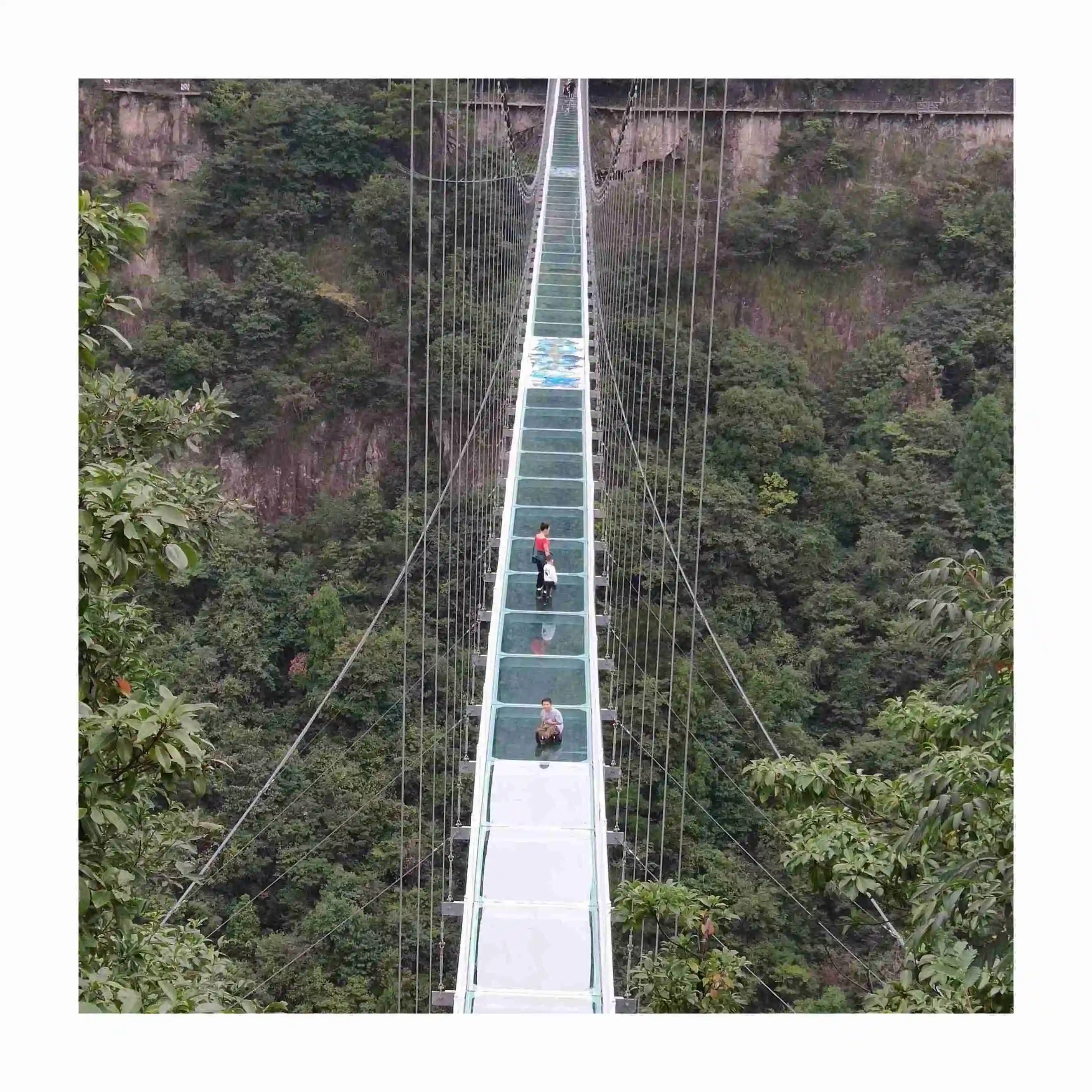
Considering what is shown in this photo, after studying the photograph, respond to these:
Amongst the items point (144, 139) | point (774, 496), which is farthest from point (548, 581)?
point (144, 139)

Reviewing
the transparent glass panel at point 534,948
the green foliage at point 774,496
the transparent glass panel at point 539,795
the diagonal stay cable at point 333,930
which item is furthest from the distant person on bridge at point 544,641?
the green foliage at point 774,496

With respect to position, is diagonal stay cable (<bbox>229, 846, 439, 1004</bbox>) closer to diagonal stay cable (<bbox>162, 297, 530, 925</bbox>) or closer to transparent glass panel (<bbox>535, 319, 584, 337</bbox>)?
diagonal stay cable (<bbox>162, 297, 530, 925</bbox>)

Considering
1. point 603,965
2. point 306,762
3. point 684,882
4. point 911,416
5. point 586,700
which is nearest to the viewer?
point 603,965

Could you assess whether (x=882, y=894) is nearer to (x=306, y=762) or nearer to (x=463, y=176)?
(x=306, y=762)
